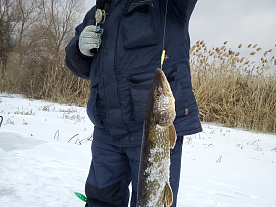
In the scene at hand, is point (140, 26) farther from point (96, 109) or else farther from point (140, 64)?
point (96, 109)

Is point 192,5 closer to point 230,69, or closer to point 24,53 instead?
point 230,69

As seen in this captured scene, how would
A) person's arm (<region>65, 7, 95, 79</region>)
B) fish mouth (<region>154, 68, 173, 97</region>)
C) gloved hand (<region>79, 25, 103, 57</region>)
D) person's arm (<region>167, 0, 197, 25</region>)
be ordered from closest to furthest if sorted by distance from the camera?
fish mouth (<region>154, 68, 173, 97</region>) < person's arm (<region>167, 0, 197, 25</region>) < gloved hand (<region>79, 25, 103, 57</region>) < person's arm (<region>65, 7, 95, 79</region>)

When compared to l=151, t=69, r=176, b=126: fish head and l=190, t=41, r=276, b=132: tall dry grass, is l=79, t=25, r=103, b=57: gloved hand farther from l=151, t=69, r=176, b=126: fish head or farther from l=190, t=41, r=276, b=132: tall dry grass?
l=190, t=41, r=276, b=132: tall dry grass

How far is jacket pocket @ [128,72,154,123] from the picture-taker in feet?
5.03

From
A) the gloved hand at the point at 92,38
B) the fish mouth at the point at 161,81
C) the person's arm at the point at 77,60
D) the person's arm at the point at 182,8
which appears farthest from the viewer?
the person's arm at the point at 77,60

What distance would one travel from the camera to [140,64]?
1566 mm

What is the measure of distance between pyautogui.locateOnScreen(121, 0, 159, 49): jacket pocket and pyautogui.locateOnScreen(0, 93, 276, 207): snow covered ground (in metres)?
1.37

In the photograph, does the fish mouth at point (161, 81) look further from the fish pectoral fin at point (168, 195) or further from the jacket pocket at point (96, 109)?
the jacket pocket at point (96, 109)

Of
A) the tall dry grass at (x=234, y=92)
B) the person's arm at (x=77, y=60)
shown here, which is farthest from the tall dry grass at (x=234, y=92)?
the person's arm at (x=77, y=60)

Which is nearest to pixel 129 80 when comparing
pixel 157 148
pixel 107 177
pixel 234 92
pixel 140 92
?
pixel 140 92

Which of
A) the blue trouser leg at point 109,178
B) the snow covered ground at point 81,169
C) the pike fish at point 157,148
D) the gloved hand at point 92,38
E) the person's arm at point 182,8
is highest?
the person's arm at point 182,8

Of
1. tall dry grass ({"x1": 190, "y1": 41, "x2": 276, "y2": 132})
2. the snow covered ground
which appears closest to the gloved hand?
the snow covered ground

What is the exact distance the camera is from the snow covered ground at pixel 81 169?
221 cm

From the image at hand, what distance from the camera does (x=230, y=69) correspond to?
7199 mm
